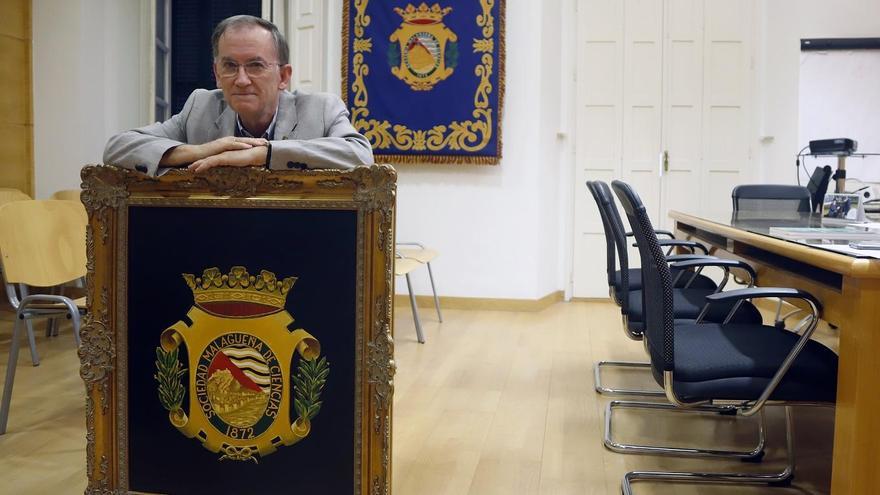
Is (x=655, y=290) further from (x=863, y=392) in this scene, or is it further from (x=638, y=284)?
(x=638, y=284)

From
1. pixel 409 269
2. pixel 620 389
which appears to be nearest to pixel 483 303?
pixel 409 269

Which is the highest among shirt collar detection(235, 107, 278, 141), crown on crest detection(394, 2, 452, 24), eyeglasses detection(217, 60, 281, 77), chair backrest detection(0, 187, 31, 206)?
crown on crest detection(394, 2, 452, 24)

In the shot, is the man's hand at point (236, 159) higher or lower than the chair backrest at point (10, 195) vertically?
higher

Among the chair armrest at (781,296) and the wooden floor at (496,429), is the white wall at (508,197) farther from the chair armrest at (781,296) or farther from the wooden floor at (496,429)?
the chair armrest at (781,296)

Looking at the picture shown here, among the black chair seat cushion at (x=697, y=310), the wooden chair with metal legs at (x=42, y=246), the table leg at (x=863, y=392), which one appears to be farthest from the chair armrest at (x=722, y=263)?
the wooden chair with metal legs at (x=42, y=246)

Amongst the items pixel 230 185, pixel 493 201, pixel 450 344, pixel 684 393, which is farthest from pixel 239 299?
pixel 493 201

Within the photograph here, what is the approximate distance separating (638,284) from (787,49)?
10.3ft

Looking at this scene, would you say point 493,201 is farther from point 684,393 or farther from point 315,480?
point 315,480

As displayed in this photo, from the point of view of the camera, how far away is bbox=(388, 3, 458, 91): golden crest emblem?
516 centimetres

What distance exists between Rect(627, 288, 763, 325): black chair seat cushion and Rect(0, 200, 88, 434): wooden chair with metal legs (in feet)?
6.58

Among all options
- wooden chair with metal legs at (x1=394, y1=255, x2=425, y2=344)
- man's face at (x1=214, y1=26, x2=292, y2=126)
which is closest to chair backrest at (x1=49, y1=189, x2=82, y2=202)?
wooden chair with metal legs at (x1=394, y1=255, x2=425, y2=344)

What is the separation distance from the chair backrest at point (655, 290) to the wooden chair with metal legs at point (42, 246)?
2026 mm

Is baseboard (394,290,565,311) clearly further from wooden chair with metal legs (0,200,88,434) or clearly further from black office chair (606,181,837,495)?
black office chair (606,181,837,495)

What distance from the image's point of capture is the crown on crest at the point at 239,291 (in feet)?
5.07
